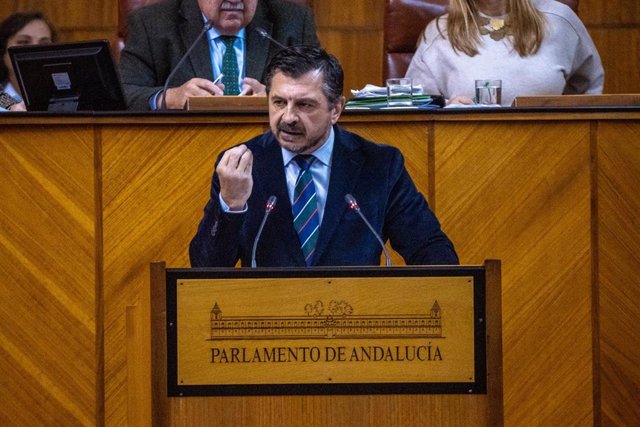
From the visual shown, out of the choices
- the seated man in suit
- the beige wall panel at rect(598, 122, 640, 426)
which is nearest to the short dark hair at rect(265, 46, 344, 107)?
the seated man in suit

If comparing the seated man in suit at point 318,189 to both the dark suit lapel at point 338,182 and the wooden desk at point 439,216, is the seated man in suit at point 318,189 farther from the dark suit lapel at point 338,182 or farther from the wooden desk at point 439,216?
the wooden desk at point 439,216

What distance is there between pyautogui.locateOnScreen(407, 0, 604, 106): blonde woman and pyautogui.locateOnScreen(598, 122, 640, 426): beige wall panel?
684mm

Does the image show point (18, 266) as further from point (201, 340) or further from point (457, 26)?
point (457, 26)

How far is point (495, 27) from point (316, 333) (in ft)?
6.47

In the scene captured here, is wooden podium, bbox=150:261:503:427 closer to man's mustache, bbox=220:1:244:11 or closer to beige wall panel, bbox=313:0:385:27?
man's mustache, bbox=220:1:244:11

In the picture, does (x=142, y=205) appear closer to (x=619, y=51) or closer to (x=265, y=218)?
(x=265, y=218)

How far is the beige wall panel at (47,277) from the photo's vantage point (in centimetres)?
292

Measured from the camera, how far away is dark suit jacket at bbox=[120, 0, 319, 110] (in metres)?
3.65

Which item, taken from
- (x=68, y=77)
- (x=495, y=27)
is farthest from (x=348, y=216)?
(x=495, y=27)

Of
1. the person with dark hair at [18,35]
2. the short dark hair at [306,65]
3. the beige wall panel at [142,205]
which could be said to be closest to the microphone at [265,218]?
the short dark hair at [306,65]

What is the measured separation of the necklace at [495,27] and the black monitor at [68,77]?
3.79 ft

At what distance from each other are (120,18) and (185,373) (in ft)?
7.79

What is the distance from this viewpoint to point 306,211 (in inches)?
103

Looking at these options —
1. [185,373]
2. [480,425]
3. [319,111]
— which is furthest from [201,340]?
[319,111]
